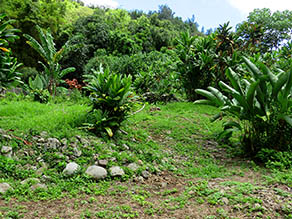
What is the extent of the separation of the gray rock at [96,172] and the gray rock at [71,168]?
0.15 meters

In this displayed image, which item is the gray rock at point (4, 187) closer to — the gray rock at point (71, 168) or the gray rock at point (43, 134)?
the gray rock at point (71, 168)

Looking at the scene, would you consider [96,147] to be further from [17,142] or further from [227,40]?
[227,40]

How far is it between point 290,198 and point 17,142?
352cm

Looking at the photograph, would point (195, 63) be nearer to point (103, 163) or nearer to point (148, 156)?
point (148, 156)

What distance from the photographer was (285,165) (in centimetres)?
361

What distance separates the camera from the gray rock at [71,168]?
9.98ft

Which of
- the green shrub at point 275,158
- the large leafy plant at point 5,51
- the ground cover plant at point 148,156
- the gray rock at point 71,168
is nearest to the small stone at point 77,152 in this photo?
the ground cover plant at point 148,156

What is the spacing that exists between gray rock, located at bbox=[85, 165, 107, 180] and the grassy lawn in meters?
0.08

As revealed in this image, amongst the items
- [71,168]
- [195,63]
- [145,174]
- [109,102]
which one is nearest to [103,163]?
[71,168]

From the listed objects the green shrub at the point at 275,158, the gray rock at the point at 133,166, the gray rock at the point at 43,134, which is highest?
the green shrub at the point at 275,158

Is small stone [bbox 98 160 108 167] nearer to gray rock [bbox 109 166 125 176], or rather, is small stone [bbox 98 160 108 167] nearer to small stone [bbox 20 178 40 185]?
gray rock [bbox 109 166 125 176]

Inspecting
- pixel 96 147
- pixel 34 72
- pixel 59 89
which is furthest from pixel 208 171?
pixel 34 72

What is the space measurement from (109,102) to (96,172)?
4.71ft

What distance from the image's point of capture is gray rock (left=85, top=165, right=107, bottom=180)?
10.1 ft
